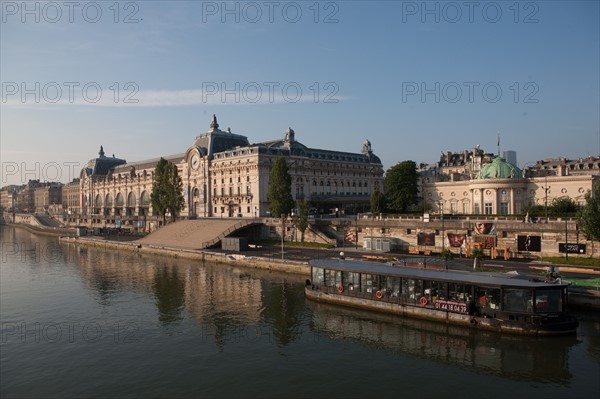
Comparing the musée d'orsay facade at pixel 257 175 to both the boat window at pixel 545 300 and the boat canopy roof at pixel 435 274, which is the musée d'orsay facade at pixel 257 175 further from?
the boat window at pixel 545 300

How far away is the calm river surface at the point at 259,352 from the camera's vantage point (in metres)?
26.0

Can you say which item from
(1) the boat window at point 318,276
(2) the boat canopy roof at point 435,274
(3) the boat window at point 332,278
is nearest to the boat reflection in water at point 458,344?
(2) the boat canopy roof at point 435,274

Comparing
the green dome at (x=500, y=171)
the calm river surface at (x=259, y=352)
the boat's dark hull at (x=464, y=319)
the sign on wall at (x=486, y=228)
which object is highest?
the green dome at (x=500, y=171)

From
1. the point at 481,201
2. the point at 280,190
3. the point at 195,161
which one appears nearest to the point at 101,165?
the point at 195,161

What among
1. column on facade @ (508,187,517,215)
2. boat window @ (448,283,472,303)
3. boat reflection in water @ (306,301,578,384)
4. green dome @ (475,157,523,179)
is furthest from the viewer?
green dome @ (475,157,523,179)

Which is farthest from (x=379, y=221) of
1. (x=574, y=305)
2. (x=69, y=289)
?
(x=69, y=289)

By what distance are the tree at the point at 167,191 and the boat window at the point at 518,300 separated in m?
83.9

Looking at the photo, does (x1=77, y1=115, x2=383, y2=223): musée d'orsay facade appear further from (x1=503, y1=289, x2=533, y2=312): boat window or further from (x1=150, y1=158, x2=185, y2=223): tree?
(x1=503, y1=289, x2=533, y2=312): boat window

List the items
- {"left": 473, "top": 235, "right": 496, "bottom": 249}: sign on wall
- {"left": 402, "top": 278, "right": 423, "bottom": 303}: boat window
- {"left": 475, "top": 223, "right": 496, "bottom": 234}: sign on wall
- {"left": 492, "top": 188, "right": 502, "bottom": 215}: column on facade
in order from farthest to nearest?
{"left": 492, "top": 188, "right": 502, "bottom": 215}: column on facade
{"left": 475, "top": 223, "right": 496, "bottom": 234}: sign on wall
{"left": 473, "top": 235, "right": 496, "bottom": 249}: sign on wall
{"left": 402, "top": 278, "right": 423, "bottom": 303}: boat window

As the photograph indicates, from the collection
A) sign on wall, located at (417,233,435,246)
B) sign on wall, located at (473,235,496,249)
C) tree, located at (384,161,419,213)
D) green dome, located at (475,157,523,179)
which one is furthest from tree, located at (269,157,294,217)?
green dome, located at (475,157,523,179)

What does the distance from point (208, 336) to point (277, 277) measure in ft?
76.2

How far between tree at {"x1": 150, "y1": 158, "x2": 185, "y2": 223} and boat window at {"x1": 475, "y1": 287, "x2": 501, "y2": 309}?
82041 mm

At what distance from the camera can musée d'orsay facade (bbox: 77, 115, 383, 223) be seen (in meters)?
108

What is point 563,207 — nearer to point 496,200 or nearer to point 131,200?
point 496,200
